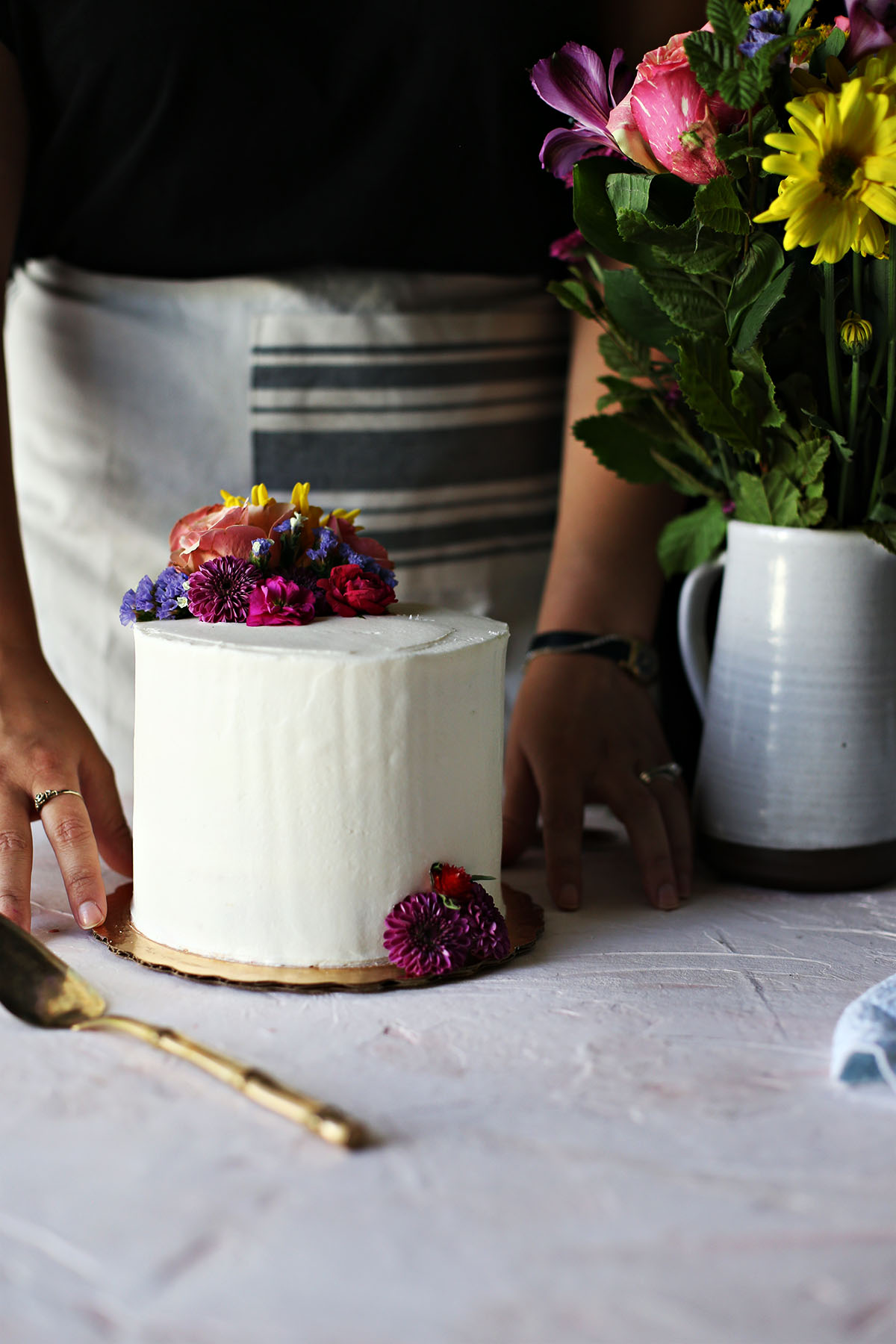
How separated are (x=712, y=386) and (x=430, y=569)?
0.48m

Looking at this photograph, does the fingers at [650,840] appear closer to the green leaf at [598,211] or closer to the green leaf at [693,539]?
the green leaf at [693,539]

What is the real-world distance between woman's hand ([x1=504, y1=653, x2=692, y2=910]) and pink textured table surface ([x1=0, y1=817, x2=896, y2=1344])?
15 cm

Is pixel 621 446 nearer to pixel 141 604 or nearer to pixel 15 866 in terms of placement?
pixel 141 604

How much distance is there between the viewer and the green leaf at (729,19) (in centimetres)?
61

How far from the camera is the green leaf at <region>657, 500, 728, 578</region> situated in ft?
2.77

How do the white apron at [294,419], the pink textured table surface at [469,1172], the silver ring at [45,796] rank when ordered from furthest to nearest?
the white apron at [294,419] → the silver ring at [45,796] → the pink textured table surface at [469,1172]

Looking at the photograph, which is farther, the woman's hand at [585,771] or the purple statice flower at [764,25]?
the woman's hand at [585,771]

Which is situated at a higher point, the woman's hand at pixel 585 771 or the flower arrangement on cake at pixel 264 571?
the flower arrangement on cake at pixel 264 571

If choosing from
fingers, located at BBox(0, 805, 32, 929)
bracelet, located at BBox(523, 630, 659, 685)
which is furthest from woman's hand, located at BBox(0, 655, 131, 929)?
bracelet, located at BBox(523, 630, 659, 685)

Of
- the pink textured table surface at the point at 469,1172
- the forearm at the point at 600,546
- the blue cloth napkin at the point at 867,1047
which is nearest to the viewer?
the pink textured table surface at the point at 469,1172

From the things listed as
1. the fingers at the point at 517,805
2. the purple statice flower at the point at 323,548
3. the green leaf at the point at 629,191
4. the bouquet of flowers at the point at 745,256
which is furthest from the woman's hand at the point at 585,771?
the green leaf at the point at 629,191

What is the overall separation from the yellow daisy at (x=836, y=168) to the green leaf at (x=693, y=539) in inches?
9.5

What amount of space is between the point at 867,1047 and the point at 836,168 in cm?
43

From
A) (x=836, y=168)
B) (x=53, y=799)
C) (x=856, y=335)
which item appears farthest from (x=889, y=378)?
(x=53, y=799)
